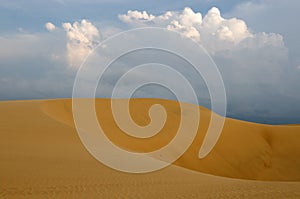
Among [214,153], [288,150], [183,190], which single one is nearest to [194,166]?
[214,153]

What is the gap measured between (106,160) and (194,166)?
10997mm

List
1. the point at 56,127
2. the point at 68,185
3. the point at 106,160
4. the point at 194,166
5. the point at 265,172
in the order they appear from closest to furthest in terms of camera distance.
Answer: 1. the point at 68,185
2. the point at 106,160
3. the point at 56,127
4. the point at 194,166
5. the point at 265,172

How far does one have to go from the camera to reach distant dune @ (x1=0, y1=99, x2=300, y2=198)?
31.5 feet

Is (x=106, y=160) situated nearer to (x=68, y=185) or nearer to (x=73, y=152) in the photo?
(x=73, y=152)

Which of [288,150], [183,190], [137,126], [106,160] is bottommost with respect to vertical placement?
[183,190]

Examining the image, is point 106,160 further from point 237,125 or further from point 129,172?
point 237,125

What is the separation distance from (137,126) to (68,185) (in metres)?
19.0

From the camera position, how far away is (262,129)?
33.1 meters

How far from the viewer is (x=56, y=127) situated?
Answer: 770 inches

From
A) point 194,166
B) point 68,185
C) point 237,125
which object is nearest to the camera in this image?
point 68,185

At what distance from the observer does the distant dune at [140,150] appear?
9.59m

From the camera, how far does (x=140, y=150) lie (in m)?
23.0

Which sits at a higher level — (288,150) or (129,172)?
(288,150)

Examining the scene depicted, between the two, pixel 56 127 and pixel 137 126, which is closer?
pixel 56 127
